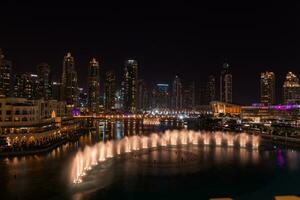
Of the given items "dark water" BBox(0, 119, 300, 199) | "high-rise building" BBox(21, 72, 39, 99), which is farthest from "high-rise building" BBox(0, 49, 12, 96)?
"dark water" BBox(0, 119, 300, 199)

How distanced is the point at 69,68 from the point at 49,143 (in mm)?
89023

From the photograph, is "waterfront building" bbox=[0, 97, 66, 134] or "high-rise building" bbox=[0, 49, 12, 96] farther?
"high-rise building" bbox=[0, 49, 12, 96]

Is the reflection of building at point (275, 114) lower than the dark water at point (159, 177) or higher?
higher

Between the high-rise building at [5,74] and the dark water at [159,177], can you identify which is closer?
the dark water at [159,177]

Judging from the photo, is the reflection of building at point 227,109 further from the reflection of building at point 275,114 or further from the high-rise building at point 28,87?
the high-rise building at point 28,87

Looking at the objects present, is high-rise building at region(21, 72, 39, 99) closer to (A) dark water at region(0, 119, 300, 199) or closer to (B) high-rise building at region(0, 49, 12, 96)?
(B) high-rise building at region(0, 49, 12, 96)

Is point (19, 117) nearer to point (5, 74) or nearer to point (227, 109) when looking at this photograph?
point (5, 74)

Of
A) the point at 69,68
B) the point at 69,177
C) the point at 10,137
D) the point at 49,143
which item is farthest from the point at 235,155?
the point at 69,68

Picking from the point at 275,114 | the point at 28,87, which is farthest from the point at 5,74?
the point at 275,114

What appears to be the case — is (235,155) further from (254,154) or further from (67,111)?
(67,111)

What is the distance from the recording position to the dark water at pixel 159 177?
18125 mm

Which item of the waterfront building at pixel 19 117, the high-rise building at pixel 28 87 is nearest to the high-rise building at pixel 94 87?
the high-rise building at pixel 28 87

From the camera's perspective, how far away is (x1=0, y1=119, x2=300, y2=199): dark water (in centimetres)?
1812

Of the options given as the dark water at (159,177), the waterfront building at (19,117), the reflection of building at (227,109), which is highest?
the reflection of building at (227,109)
